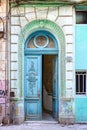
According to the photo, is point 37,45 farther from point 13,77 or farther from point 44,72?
point 44,72

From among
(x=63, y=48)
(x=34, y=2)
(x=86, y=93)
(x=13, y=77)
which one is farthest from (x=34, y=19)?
(x=86, y=93)

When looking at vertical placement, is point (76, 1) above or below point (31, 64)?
above

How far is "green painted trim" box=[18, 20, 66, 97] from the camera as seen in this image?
12.0 m

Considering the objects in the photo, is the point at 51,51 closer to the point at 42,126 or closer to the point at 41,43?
the point at 41,43

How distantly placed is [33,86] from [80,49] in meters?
2.33

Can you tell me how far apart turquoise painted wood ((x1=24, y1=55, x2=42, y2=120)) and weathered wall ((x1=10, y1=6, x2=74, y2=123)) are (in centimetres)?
52

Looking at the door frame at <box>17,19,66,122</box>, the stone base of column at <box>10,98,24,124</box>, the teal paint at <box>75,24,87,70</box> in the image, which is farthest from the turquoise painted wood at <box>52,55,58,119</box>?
the stone base of column at <box>10,98,24,124</box>

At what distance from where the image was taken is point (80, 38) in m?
12.1

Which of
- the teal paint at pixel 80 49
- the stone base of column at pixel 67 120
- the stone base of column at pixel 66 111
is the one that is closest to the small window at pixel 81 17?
the teal paint at pixel 80 49

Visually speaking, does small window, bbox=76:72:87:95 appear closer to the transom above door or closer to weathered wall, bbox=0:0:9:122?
the transom above door

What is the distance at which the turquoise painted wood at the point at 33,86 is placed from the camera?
1228 cm

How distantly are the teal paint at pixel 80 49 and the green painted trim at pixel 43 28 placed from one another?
0.54 meters

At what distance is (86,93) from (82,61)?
1.27 m

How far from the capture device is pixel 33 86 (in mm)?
12305
